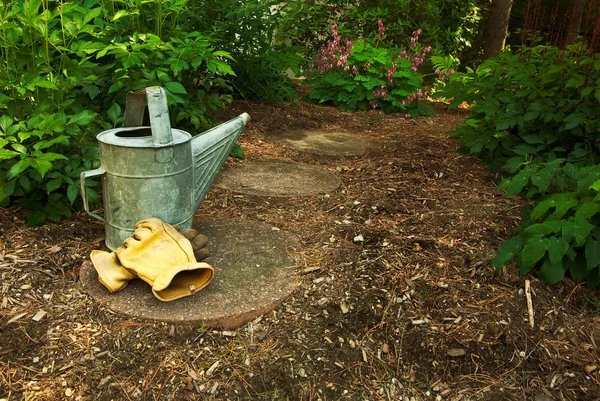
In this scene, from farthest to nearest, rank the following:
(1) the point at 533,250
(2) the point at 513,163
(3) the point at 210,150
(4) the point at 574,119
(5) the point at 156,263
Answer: (2) the point at 513,163, (4) the point at 574,119, (3) the point at 210,150, (1) the point at 533,250, (5) the point at 156,263

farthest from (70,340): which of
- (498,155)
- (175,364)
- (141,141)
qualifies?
(498,155)

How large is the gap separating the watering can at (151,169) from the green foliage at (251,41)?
1.50m

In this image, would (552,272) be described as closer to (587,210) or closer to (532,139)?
(587,210)

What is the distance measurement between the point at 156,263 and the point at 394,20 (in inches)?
201

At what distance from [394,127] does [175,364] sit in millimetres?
3439

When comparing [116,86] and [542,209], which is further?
[116,86]

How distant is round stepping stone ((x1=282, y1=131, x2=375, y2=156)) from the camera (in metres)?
3.95

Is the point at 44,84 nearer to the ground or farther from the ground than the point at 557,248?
→ farther from the ground

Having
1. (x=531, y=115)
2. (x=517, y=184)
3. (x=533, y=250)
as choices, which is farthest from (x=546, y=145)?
(x=533, y=250)

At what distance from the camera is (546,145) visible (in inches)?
125

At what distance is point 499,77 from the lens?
3.59m

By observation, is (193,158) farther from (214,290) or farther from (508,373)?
(508,373)

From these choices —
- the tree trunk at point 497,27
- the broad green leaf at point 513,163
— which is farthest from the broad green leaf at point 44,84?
→ the tree trunk at point 497,27

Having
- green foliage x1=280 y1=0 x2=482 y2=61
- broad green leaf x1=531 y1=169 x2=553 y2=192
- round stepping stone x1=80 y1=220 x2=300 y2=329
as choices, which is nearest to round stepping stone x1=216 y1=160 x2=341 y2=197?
round stepping stone x1=80 y1=220 x2=300 y2=329
